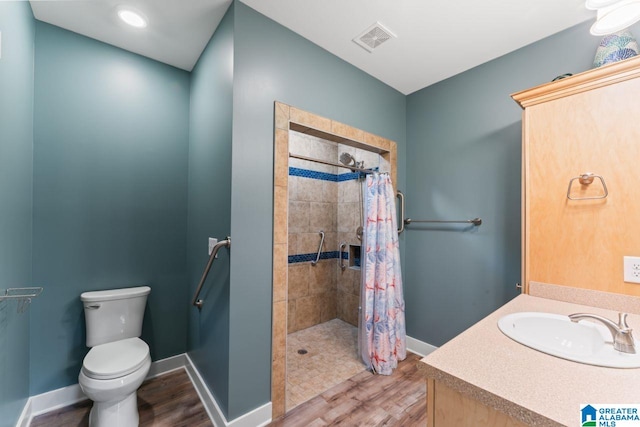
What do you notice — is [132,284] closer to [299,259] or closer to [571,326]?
[299,259]

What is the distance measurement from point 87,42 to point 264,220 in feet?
6.32

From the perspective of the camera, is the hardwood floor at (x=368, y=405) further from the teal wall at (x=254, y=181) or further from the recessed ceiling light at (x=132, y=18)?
the recessed ceiling light at (x=132, y=18)

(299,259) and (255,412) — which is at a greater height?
(299,259)

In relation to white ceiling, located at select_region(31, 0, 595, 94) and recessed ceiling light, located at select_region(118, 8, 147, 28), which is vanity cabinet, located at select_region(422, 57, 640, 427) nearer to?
white ceiling, located at select_region(31, 0, 595, 94)

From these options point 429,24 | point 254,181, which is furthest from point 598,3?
point 254,181

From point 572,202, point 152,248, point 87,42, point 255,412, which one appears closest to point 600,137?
point 572,202

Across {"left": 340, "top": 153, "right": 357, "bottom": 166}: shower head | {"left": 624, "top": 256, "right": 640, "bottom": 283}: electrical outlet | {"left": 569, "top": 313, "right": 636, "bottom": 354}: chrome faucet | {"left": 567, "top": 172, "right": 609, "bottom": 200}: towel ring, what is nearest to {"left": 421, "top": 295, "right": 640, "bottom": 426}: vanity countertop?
{"left": 569, "top": 313, "right": 636, "bottom": 354}: chrome faucet

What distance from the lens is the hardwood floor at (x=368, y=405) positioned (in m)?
1.66

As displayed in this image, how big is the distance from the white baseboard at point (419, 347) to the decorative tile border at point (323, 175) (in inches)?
→ 75.9

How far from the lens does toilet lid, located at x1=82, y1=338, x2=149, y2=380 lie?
4.86 feet

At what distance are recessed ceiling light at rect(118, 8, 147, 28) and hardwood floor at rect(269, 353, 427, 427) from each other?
2806 millimetres

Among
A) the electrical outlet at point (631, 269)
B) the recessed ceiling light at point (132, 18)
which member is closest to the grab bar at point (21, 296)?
the recessed ceiling light at point (132, 18)

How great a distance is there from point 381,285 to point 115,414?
199cm

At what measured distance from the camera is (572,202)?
4.52ft
